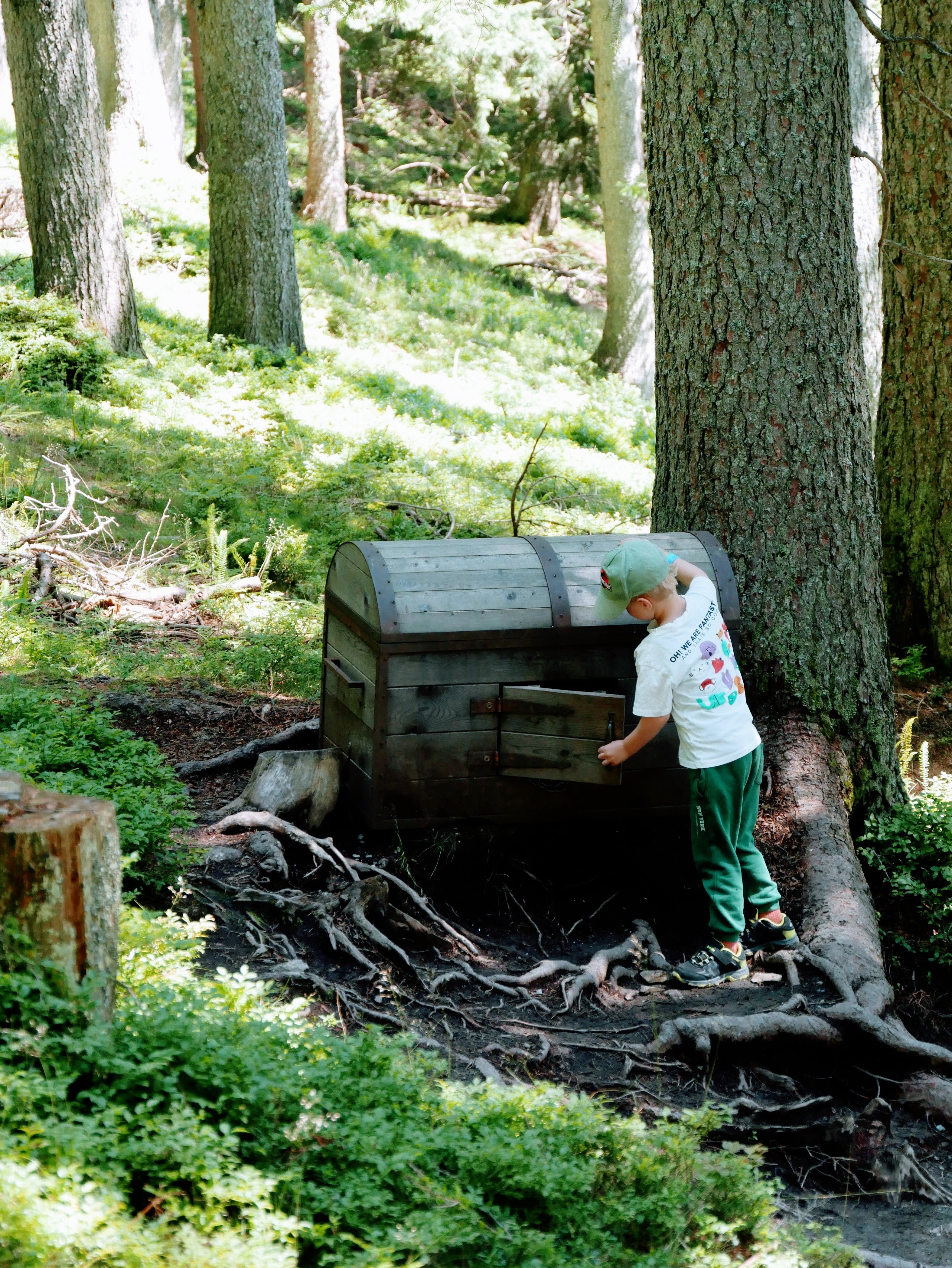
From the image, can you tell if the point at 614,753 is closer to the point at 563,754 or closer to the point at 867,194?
the point at 563,754

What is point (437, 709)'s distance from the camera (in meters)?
4.85

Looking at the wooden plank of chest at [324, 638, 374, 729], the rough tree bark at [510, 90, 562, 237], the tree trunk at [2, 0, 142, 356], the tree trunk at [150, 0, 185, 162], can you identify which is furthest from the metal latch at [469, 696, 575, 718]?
the tree trunk at [150, 0, 185, 162]

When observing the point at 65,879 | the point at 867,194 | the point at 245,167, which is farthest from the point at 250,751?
the point at 245,167

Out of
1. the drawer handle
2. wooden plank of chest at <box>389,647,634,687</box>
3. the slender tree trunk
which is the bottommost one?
the drawer handle

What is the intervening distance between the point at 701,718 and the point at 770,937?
1007mm

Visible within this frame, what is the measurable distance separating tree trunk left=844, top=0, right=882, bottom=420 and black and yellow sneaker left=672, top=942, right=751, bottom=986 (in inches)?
239

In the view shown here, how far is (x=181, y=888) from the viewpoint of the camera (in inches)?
176

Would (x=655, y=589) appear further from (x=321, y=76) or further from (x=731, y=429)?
(x=321, y=76)

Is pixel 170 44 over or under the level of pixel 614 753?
over

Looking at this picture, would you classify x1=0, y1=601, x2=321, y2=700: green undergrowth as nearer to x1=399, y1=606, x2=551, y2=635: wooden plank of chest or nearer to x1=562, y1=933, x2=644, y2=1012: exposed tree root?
x1=399, y1=606, x2=551, y2=635: wooden plank of chest

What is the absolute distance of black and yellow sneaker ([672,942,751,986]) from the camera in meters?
4.60

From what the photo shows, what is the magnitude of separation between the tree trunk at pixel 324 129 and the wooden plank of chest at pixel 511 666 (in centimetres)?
1642

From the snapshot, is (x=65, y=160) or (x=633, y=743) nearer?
(x=633, y=743)

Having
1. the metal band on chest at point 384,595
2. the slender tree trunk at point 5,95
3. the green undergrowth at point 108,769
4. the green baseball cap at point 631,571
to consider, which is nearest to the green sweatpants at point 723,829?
the green baseball cap at point 631,571
